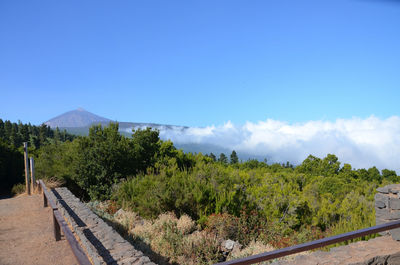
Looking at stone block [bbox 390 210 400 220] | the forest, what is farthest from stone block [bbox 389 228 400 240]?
the forest

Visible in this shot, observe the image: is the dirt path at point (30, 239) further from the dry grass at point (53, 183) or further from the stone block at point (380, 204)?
the stone block at point (380, 204)

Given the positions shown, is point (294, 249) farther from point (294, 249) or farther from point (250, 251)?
point (250, 251)

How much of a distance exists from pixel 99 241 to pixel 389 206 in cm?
524

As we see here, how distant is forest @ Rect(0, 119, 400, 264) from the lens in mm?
6203

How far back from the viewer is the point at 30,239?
6.16 meters

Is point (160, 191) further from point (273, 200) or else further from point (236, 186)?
point (273, 200)

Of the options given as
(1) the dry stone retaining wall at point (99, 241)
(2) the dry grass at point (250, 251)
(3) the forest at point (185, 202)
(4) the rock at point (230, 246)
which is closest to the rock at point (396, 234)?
(3) the forest at point (185, 202)

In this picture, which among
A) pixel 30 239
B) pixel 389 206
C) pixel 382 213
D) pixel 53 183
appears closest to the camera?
pixel 389 206

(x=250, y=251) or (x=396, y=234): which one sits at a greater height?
(x=396, y=234)

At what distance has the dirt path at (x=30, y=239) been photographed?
511cm

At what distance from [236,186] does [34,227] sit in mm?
5314

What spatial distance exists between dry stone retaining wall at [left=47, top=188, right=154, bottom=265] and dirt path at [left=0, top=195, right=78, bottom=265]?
49cm

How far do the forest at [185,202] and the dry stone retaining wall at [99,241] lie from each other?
87cm

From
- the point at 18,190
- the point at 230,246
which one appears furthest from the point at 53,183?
the point at 230,246
